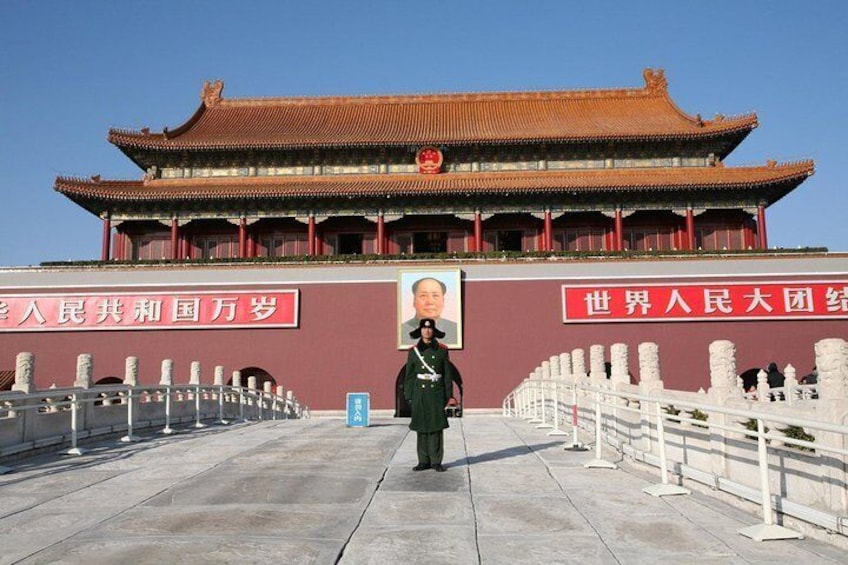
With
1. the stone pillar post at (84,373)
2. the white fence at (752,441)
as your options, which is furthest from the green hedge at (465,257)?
the white fence at (752,441)

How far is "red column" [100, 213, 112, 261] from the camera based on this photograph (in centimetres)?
2808

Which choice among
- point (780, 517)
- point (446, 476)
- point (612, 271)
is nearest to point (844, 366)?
point (780, 517)

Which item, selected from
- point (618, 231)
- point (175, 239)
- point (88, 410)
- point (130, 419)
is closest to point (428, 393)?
point (130, 419)

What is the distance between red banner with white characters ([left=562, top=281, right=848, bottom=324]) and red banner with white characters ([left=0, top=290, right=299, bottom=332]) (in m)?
9.71

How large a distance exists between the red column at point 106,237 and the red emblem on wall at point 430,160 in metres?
12.1

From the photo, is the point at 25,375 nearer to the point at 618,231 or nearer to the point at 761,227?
the point at 618,231

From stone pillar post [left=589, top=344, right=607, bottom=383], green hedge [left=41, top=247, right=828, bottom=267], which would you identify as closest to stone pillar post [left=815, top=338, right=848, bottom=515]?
stone pillar post [left=589, top=344, right=607, bottom=383]

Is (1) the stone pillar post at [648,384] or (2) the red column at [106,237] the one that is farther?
(2) the red column at [106,237]

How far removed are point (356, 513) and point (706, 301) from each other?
20869 mm

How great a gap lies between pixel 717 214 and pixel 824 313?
615 cm

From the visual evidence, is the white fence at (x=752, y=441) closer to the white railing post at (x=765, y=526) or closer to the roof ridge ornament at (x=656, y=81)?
the white railing post at (x=765, y=526)

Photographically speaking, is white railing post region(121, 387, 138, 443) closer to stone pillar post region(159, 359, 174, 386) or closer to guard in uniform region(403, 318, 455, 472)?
stone pillar post region(159, 359, 174, 386)

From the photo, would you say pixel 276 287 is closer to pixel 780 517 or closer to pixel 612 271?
pixel 612 271

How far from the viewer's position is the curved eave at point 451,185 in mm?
26703
